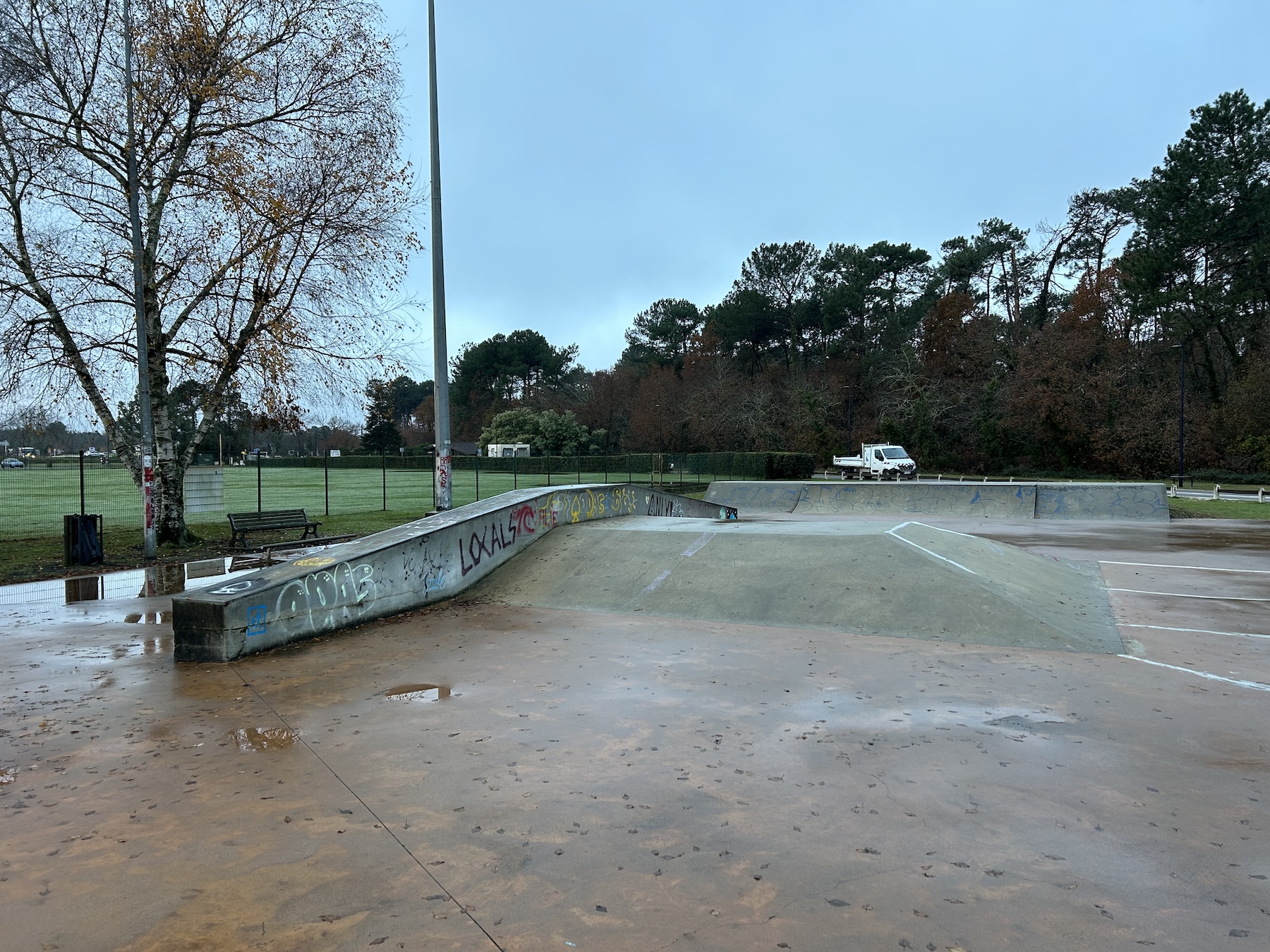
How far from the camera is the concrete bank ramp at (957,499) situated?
22.5 m

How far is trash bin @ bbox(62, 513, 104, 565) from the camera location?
496 inches

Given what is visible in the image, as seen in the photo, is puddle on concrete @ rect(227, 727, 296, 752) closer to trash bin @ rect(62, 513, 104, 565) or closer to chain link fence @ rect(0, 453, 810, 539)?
trash bin @ rect(62, 513, 104, 565)

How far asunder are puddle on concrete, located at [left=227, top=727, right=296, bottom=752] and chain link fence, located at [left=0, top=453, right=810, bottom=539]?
1190 centimetres

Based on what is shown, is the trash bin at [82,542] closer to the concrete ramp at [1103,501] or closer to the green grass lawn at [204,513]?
the green grass lawn at [204,513]

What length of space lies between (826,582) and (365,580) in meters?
4.99

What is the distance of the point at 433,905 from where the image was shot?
3033mm

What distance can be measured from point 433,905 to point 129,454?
15447mm

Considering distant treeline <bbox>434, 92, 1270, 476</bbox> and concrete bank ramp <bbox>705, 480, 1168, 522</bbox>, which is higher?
distant treeline <bbox>434, 92, 1270, 476</bbox>

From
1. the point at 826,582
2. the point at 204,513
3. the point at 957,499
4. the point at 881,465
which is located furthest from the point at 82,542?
the point at 881,465

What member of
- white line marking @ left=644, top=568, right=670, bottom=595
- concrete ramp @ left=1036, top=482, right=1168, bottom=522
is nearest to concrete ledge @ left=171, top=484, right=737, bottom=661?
white line marking @ left=644, top=568, right=670, bottom=595

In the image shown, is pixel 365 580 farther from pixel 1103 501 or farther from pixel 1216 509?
pixel 1216 509

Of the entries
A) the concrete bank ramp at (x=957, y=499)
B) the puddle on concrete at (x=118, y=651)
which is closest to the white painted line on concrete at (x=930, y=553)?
the puddle on concrete at (x=118, y=651)

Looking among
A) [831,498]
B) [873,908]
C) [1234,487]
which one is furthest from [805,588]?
[1234,487]

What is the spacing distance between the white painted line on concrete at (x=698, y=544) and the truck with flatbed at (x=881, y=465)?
3006cm
